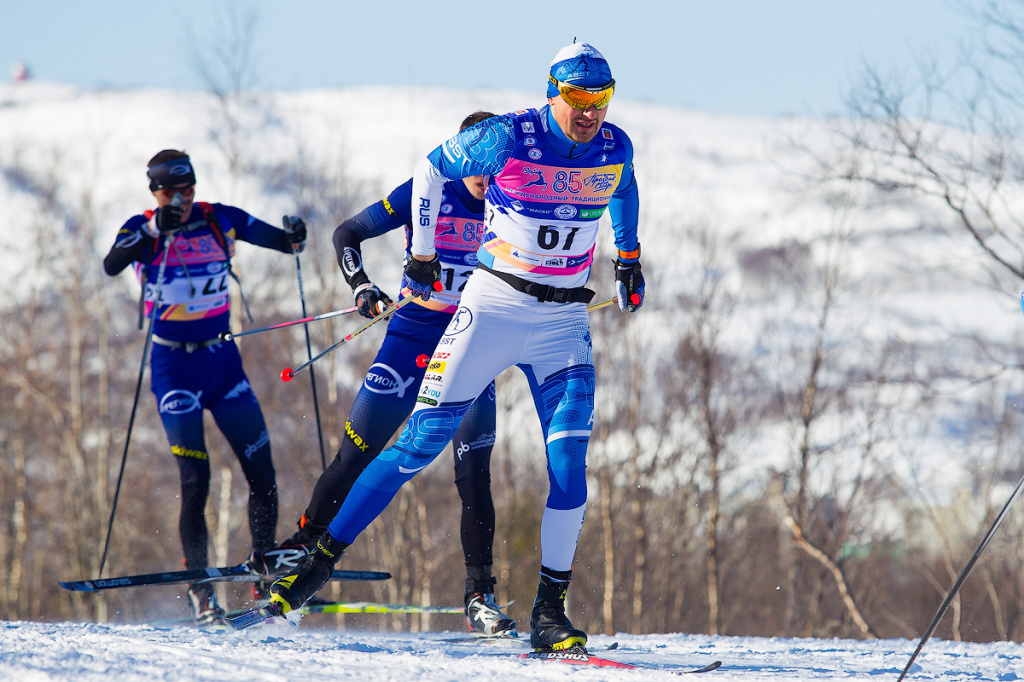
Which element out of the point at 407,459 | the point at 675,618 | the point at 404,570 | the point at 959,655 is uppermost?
the point at 407,459

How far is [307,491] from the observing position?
63.6ft

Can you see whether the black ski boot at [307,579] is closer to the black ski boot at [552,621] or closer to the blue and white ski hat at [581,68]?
the black ski boot at [552,621]

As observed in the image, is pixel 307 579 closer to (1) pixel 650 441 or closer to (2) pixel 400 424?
(2) pixel 400 424

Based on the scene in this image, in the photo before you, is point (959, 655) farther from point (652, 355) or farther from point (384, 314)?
point (652, 355)

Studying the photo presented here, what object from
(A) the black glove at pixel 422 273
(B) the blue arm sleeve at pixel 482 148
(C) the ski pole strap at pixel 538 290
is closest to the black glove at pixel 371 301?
(A) the black glove at pixel 422 273

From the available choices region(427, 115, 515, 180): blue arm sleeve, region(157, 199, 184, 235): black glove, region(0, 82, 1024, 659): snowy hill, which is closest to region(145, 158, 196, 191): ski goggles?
region(157, 199, 184, 235): black glove

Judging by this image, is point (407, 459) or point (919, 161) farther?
point (919, 161)

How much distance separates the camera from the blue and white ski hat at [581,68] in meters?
3.25

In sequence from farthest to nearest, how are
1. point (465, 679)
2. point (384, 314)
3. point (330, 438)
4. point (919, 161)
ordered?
point (330, 438) → point (919, 161) → point (384, 314) → point (465, 679)

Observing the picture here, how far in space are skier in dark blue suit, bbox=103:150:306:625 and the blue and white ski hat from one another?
2470 mm

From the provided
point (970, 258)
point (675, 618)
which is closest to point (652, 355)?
point (675, 618)

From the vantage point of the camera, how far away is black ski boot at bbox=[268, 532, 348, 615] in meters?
3.40

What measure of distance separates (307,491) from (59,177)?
11849 mm

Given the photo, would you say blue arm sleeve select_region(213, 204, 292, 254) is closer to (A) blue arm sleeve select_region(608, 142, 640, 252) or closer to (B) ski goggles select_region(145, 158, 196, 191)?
(B) ski goggles select_region(145, 158, 196, 191)
